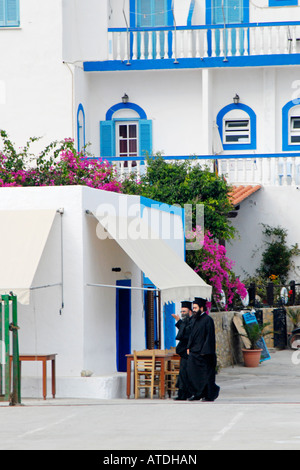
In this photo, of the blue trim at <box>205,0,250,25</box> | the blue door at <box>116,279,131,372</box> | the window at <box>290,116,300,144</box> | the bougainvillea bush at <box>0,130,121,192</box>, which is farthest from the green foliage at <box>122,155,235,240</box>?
the blue trim at <box>205,0,250,25</box>

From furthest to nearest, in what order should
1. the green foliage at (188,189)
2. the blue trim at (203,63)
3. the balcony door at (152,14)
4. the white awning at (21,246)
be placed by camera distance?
the balcony door at (152,14) → the blue trim at (203,63) → the green foliage at (188,189) → the white awning at (21,246)

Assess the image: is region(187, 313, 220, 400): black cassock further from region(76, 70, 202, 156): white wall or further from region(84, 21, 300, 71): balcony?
region(84, 21, 300, 71): balcony

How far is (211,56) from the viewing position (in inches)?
1127

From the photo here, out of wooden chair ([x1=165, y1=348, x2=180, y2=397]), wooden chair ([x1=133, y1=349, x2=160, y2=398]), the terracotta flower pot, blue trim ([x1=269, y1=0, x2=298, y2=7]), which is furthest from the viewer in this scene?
blue trim ([x1=269, y1=0, x2=298, y2=7])

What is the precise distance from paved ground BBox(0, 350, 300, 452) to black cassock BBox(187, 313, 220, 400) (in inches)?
19.6

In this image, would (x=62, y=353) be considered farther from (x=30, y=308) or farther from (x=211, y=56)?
(x=211, y=56)

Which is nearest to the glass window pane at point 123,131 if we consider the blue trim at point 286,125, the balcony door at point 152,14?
the balcony door at point 152,14

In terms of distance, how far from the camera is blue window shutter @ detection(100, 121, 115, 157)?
1161 inches

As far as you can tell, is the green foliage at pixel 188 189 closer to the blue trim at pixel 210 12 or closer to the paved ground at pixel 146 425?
→ the paved ground at pixel 146 425

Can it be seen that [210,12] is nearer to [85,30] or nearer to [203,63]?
[203,63]

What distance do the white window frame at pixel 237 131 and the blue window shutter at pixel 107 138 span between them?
3.47 meters

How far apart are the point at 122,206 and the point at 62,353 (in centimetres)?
323

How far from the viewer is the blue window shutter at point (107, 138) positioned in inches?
1161
